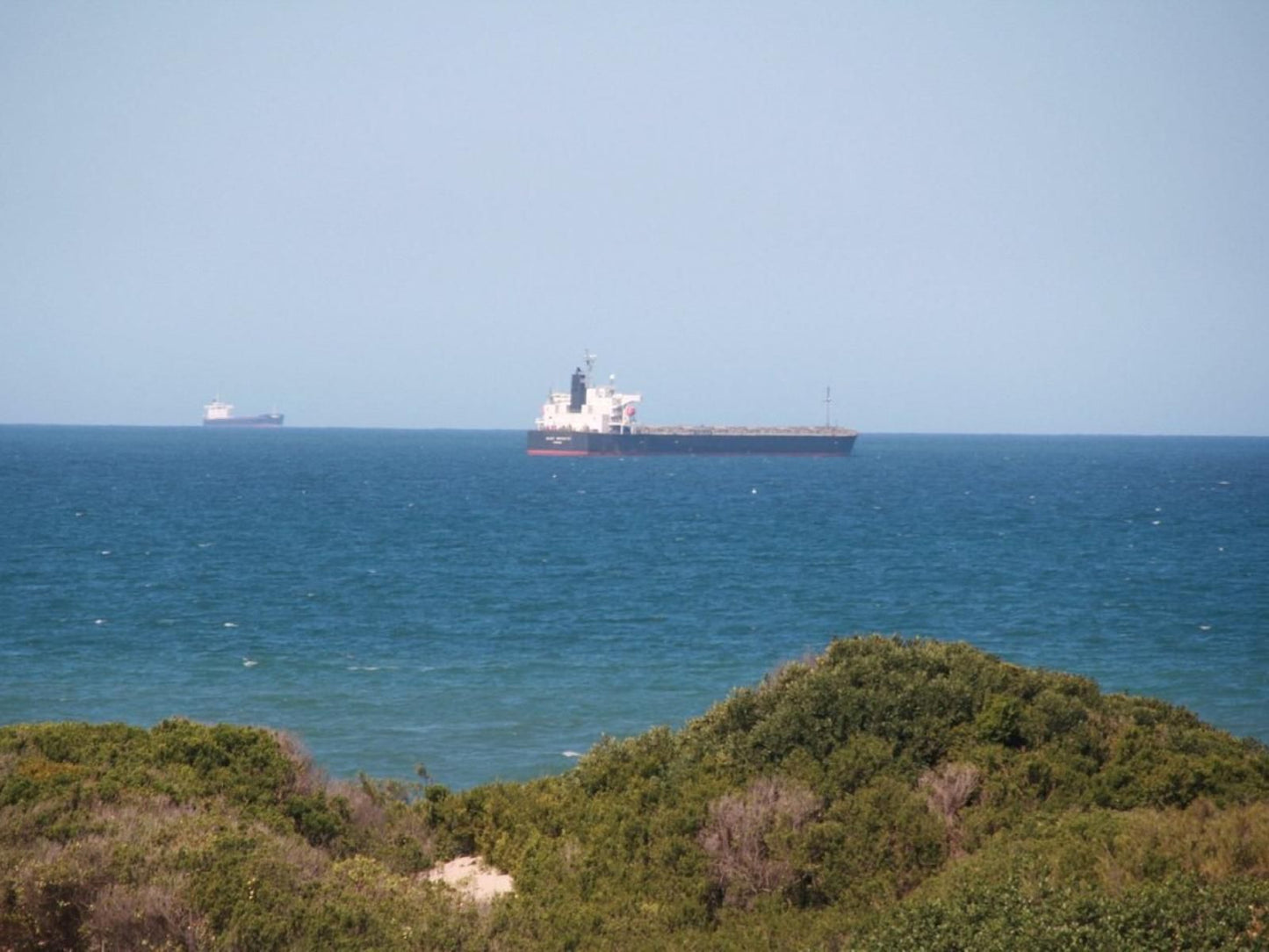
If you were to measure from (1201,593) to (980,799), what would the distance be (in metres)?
30.6

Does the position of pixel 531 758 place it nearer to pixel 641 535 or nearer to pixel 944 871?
pixel 944 871

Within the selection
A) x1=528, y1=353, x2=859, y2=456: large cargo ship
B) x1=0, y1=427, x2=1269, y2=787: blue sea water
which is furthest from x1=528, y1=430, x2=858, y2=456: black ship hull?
x1=0, y1=427, x2=1269, y2=787: blue sea water

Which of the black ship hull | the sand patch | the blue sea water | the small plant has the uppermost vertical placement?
the black ship hull

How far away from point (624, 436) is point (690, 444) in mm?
8414

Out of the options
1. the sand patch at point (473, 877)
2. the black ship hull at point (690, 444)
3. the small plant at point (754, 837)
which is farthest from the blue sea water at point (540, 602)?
the black ship hull at point (690, 444)

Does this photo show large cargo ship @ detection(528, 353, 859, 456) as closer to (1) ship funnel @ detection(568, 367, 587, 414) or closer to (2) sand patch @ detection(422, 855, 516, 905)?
(1) ship funnel @ detection(568, 367, 587, 414)

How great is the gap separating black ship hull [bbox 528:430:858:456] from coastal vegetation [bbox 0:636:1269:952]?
123 metres

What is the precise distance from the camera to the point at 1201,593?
3762cm

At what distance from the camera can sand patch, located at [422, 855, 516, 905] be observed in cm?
988

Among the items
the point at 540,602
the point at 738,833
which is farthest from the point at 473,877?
the point at 540,602

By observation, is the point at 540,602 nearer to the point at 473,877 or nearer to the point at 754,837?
the point at 473,877

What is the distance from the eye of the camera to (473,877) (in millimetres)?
10391

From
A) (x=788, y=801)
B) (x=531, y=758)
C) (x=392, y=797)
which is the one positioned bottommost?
(x=531, y=758)

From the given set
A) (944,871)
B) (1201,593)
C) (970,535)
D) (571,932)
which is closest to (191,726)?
(571,932)
